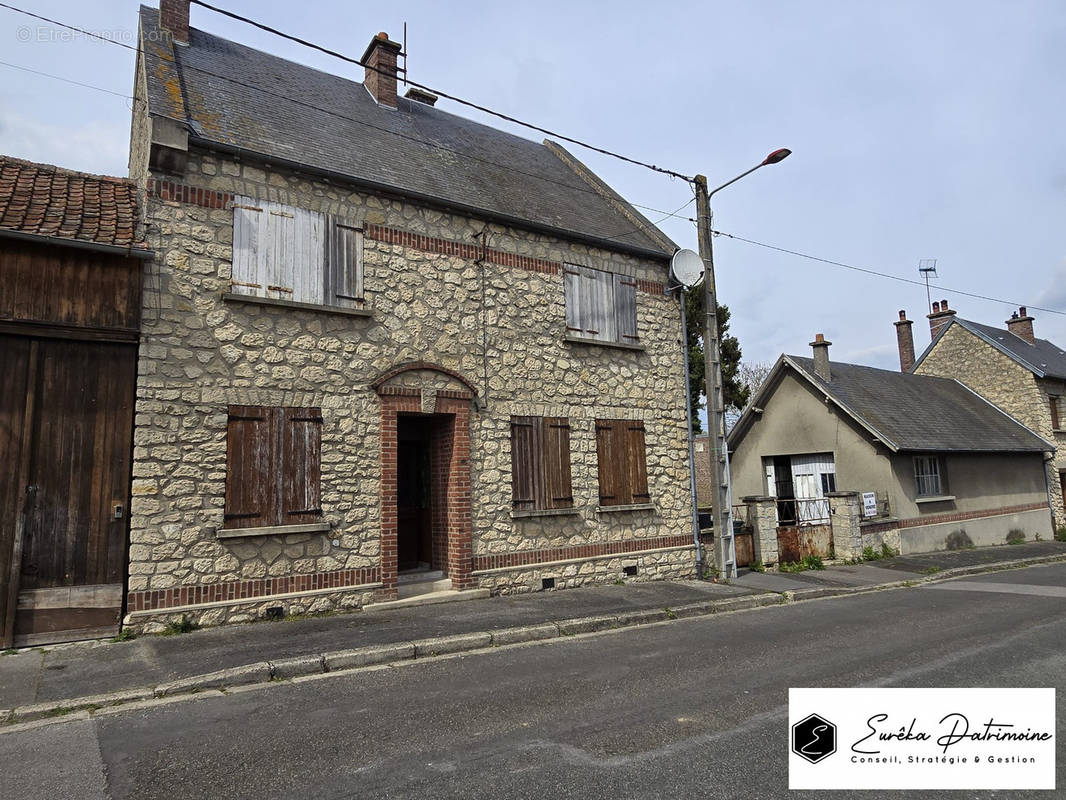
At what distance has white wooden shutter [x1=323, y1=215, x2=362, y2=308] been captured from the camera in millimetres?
8969

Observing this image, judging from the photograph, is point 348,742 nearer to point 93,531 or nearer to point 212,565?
point 212,565

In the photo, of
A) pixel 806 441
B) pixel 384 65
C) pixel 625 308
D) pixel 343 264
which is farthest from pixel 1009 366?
pixel 343 264

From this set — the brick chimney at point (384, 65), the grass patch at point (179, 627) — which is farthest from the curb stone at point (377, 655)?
the brick chimney at point (384, 65)

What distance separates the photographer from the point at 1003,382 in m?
22.8

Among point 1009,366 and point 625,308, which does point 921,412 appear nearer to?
point 1009,366

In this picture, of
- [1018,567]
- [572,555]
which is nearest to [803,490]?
[1018,567]

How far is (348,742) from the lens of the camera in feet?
14.3

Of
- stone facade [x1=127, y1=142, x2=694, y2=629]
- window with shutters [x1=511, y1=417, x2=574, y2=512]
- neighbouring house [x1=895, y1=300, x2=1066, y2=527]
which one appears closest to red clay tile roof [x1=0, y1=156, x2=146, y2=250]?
stone facade [x1=127, y1=142, x2=694, y2=629]

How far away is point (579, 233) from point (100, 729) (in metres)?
9.30

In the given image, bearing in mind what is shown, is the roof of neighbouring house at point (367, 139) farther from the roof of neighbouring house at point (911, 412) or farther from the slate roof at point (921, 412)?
the slate roof at point (921, 412)

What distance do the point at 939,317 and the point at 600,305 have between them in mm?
20217

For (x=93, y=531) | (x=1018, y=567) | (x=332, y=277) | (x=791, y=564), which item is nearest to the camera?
(x=93, y=531)

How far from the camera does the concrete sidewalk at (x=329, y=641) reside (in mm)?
5582

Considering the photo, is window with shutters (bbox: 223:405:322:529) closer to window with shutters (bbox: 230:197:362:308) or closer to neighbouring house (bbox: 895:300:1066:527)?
window with shutters (bbox: 230:197:362:308)
